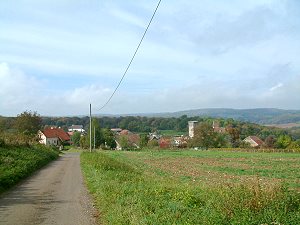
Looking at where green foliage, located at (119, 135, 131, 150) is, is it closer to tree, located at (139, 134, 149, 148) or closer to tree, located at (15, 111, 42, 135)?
tree, located at (139, 134, 149, 148)

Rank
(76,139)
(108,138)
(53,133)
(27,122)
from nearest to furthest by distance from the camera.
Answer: (27,122) → (53,133) → (108,138) → (76,139)

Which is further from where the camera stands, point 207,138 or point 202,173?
point 207,138

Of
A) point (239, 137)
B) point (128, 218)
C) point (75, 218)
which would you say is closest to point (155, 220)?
point (128, 218)

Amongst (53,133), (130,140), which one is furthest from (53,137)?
(130,140)

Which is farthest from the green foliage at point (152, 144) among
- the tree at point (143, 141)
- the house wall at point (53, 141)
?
the house wall at point (53, 141)

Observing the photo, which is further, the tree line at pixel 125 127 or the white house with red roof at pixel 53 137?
the white house with red roof at pixel 53 137

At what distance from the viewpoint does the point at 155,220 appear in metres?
7.95

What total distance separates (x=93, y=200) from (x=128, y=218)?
570cm

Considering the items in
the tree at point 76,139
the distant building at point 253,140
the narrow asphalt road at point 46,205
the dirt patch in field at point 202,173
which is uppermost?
the narrow asphalt road at point 46,205

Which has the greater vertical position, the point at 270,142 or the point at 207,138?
the point at 207,138

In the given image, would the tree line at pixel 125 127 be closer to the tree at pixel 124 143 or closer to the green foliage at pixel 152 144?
the tree at pixel 124 143

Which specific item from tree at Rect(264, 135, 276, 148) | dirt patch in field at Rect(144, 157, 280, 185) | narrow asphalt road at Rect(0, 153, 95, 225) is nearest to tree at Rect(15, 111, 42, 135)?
dirt patch in field at Rect(144, 157, 280, 185)

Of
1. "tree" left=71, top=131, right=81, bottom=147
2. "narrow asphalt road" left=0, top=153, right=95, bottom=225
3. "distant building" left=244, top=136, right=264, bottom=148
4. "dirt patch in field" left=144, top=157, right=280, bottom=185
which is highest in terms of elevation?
"narrow asphalt road" left=0, top=153, right=95, bottom=225

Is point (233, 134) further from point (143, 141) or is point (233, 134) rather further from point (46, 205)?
point (46, 205)
